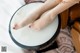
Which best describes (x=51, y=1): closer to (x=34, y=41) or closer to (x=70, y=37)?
(x=34, y=41)

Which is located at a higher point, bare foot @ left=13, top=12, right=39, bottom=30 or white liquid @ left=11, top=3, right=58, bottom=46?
bare foot @ left=13, top=12, right=39, bottom=30

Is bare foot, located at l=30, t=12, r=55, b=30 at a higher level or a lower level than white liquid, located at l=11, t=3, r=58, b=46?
higher

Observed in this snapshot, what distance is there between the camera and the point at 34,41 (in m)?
0.80

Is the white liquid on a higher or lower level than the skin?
lower

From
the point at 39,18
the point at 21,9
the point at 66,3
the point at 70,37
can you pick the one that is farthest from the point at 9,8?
the point at 70,37

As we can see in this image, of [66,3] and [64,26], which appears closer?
[66,3]

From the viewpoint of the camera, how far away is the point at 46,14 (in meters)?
0.79

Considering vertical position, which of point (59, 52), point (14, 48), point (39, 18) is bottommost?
point (59, 52)

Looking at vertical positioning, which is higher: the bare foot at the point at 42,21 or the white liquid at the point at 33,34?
the bare foot at the point at 42,21

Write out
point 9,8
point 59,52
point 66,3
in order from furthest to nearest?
point 59,52 < point 9,8 < point 66,3

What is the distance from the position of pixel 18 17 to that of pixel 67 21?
1.06ft

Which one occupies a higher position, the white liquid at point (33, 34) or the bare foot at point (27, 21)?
the bare foot at point (27, 21)

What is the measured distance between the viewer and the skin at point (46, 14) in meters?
0.79

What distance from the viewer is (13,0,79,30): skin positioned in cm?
79
